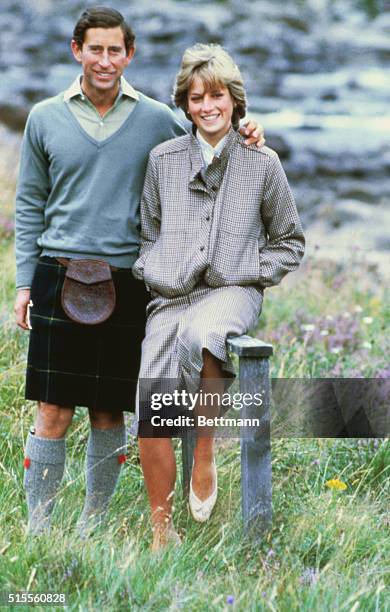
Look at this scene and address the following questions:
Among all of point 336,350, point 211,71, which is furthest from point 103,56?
point 336,350

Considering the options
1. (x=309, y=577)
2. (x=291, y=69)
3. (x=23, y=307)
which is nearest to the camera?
(x=309, y=577)

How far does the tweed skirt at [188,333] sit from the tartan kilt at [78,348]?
127mm

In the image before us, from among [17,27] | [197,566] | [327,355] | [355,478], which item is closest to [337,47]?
[17,27]

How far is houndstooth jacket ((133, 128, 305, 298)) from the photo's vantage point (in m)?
3.60

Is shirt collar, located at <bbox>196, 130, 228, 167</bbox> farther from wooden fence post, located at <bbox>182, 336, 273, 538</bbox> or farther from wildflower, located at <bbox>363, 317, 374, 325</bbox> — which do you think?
wildflower, located at <bbox>363, 317, 374, 325</bbox>

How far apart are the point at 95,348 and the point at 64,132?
72 cm

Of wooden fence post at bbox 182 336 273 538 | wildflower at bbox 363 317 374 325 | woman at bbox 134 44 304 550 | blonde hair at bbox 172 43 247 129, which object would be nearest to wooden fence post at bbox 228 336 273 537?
wooden fence post at bbox 182 336 273 538

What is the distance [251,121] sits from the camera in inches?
149

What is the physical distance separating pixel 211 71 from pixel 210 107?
4.4 inches

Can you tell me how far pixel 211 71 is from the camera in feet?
11.7

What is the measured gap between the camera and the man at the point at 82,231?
368 cm

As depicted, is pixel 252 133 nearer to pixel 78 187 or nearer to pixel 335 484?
pixel 78 187

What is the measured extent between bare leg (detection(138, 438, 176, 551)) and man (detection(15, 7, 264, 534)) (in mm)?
240

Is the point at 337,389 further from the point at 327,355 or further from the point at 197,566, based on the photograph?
the point at 197,566
